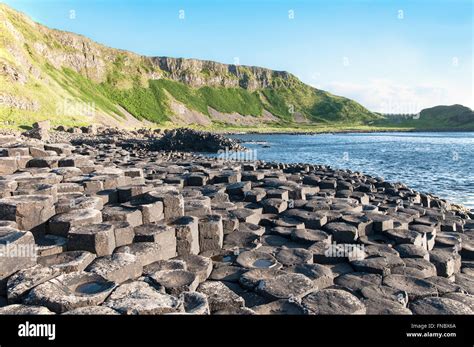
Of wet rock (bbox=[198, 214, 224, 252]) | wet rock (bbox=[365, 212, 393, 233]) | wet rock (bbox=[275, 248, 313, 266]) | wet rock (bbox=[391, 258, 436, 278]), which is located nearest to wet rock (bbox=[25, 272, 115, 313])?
wet rock (bbox=[198, 214, 224, 252])

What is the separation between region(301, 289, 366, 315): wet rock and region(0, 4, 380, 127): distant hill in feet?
138

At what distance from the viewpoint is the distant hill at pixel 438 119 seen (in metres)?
127

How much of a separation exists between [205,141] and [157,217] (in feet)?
122

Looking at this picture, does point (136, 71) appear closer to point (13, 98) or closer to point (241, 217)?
point (13, 98)

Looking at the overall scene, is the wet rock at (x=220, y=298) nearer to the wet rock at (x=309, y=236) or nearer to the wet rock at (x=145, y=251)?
the wet rock at (x=145, y=251)

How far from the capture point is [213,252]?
22.2ft

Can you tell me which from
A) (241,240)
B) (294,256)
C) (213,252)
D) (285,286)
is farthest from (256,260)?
(285,286)

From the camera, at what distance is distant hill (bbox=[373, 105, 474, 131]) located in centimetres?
12696

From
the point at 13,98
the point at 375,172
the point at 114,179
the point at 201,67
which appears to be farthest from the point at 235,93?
the point at 114,179

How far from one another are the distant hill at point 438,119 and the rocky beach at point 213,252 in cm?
13406

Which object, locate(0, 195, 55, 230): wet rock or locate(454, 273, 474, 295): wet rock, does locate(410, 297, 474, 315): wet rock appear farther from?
locate(0, 195, 55, 230): wet rock

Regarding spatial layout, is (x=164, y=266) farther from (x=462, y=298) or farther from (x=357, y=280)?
(x=462, y=298)

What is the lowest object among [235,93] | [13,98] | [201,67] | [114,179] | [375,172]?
[375,172]

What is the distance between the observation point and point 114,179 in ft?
29.6
